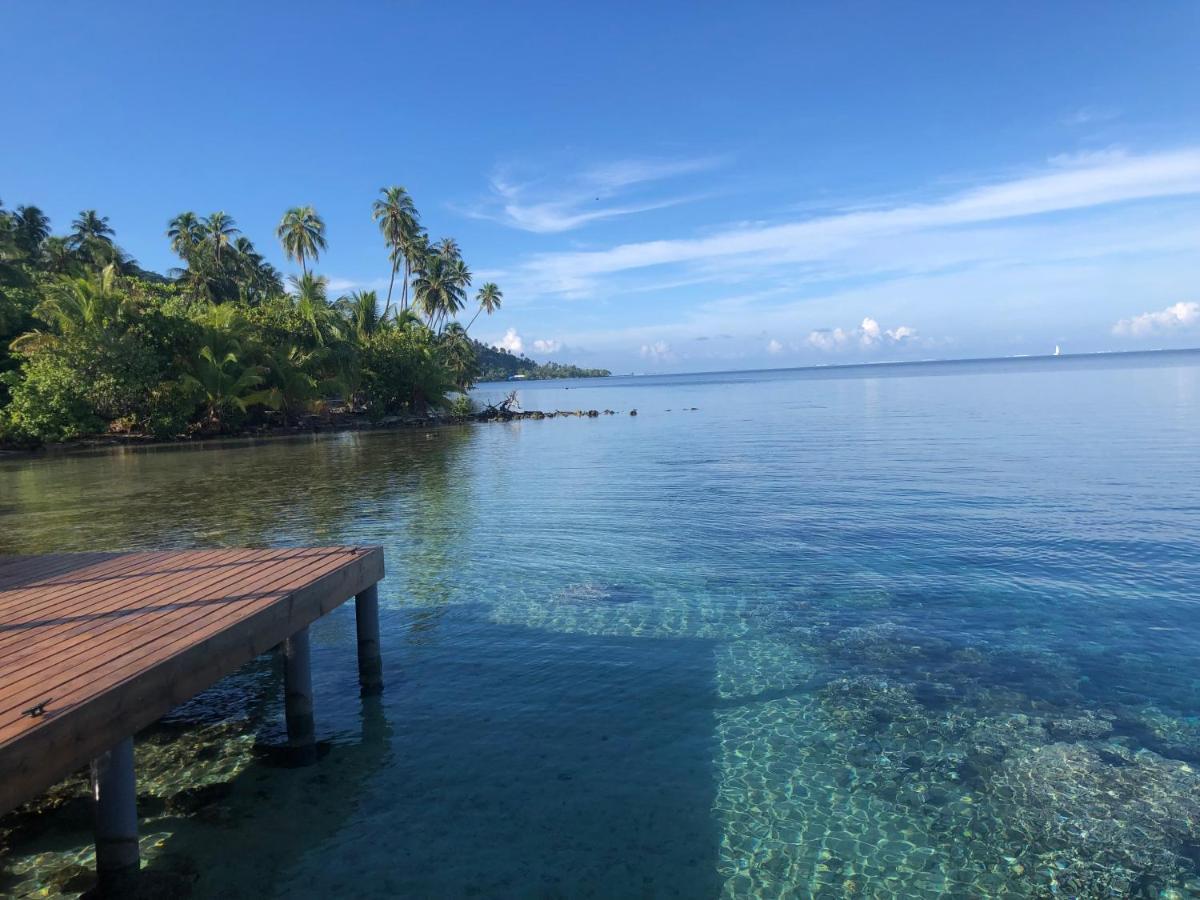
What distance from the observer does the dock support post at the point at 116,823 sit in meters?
4.96

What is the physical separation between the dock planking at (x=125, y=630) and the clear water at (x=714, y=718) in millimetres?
1393

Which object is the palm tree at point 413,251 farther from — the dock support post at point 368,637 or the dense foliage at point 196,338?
the dock support post at point 368,637

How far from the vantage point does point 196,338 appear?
45250 millimetres

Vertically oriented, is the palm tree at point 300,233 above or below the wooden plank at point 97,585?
above

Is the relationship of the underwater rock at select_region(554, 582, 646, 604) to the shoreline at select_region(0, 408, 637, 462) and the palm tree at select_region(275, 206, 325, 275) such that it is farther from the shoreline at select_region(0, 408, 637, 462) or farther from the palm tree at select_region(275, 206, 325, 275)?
the palm tree at select_region(275, 206, 325, 275)

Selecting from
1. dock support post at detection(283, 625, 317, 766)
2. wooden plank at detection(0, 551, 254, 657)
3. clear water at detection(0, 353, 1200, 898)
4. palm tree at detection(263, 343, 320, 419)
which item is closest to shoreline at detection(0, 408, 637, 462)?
palm tree at detection(263, 343, 320, 419)

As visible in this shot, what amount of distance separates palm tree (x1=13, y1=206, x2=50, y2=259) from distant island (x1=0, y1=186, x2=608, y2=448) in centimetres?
17

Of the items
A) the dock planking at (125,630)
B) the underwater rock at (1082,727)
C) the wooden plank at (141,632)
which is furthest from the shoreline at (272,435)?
the underwater rock at (1082,727)

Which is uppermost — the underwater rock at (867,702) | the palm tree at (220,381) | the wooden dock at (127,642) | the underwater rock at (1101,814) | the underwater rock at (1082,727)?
the palm tree at (220,381)

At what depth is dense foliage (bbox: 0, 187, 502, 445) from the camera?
39.6m

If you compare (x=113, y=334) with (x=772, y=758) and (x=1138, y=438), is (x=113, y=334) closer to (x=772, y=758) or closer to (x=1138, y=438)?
(x=772, y=758)

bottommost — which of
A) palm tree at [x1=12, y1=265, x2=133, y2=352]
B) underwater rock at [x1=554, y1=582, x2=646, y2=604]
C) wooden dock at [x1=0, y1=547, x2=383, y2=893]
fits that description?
underwater rock at [x1=554, y1=582, x2=646, y2=604]

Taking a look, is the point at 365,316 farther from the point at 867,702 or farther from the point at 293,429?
the point at 867,702

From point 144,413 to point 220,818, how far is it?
1814 inches
